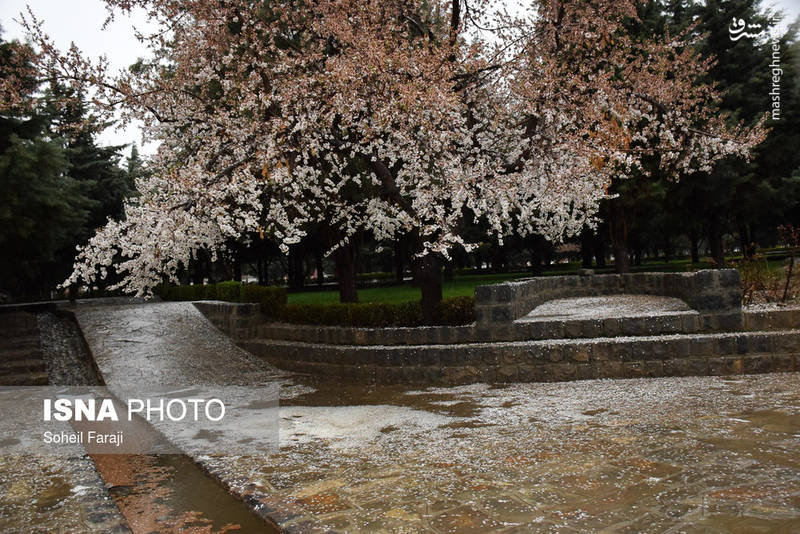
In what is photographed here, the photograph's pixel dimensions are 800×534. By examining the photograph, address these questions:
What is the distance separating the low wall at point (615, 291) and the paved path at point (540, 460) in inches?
52.7

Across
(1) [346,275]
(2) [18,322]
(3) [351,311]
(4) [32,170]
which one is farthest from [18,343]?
(1) [346,275]

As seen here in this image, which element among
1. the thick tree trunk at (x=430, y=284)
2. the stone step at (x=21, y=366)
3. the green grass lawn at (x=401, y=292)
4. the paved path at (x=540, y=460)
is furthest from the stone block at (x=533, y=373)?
the stone step at (x=21, y=366)

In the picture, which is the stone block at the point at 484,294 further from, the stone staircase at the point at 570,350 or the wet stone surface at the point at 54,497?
the wet stone surface at the point at 54,497

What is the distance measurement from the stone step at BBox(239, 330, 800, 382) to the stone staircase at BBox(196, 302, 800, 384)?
0.01 meters

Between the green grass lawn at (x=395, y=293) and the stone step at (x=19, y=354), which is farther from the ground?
the green grass lawn at (x=395, y=293)

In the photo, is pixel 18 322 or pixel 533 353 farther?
pixel 18 322

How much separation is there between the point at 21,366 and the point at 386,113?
8857 mm

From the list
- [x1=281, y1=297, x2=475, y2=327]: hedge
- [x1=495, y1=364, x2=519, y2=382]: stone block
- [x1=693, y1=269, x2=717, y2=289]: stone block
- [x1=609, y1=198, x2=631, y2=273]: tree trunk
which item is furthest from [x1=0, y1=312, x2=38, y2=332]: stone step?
[x1=609, y1=198, x2=631, y2=273]: tree trunk

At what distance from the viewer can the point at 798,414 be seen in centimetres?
598

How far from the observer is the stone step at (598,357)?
8328 mm

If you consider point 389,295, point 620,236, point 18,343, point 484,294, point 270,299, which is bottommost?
point 18,343

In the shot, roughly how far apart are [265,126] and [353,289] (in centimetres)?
643

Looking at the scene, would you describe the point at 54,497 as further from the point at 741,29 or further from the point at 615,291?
the point at 741,29

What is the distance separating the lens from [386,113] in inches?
390
